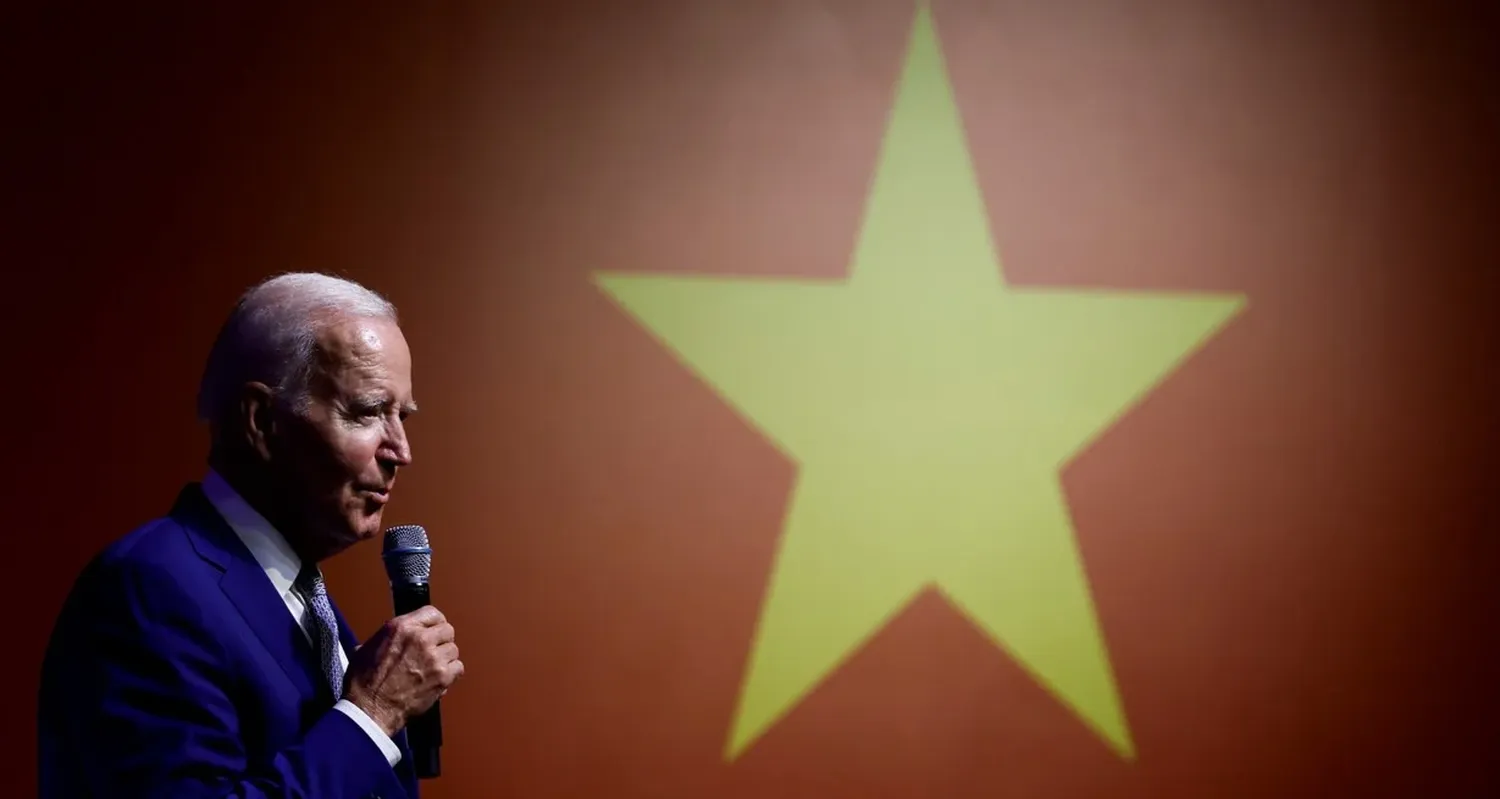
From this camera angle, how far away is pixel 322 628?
1256mm

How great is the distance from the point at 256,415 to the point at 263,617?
19cm

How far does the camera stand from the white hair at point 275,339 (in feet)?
3.98

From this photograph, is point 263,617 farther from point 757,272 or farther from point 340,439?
point 757,272

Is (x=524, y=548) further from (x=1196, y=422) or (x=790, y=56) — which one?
(x=1196, y=422)

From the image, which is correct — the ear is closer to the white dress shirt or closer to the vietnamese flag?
the white dress shirt

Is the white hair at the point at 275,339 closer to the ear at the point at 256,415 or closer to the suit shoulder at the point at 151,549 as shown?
the ear at the point at 256,415

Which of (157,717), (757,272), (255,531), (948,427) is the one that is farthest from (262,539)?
(948,427)

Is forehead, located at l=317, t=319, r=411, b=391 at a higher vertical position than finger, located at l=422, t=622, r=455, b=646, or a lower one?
higher

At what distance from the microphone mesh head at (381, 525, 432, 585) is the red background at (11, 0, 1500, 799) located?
104 cm

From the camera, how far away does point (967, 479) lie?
8.10 ft

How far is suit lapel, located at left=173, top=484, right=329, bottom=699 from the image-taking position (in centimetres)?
114

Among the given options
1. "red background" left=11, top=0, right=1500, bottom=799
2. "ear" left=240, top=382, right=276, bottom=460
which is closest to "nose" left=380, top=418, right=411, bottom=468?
"ear" left=240, top=382, right=276, bottom=460

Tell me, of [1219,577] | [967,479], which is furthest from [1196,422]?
[967,479]

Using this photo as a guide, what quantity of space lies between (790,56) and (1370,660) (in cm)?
167
